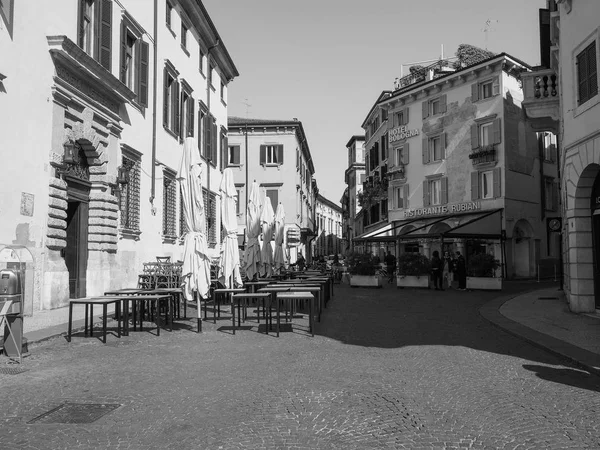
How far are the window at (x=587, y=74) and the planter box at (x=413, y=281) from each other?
1258 centimetres

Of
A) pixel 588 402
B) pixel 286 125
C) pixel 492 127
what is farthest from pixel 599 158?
pixel 286 125

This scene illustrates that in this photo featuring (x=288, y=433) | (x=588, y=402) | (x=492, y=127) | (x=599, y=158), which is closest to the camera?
(x=288, y=433)

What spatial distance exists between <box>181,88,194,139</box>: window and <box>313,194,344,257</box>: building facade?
6231 cm

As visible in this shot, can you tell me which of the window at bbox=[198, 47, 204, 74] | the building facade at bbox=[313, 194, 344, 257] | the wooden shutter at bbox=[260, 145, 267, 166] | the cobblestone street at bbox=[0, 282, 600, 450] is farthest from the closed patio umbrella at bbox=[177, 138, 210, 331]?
the building facade at bbox=[313, 194, 344, 257]

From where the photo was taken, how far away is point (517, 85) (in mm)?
32906

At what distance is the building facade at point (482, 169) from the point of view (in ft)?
104

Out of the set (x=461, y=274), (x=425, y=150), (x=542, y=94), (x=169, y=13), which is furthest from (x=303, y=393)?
(x=425, y=150)

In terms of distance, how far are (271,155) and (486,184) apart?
Result: 66.3 feet

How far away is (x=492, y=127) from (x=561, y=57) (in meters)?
19.1

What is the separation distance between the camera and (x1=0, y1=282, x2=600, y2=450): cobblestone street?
14.6 feet

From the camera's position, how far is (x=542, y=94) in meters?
16.7

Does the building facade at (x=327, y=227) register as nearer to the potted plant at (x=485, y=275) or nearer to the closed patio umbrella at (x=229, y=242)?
the potted plant at (x=485, y=275)

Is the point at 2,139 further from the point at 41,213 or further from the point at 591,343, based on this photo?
the point at 591,343

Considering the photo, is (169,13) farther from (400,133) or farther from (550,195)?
(550,195)
